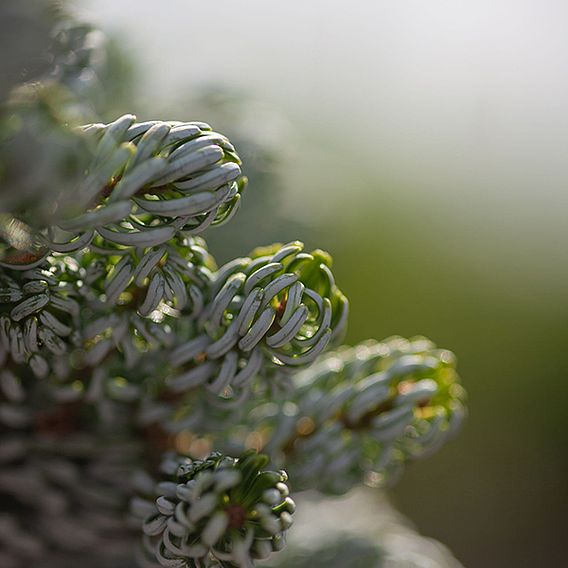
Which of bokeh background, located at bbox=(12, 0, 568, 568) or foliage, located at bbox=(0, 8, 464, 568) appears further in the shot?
bokeh background, located at bbox=(12, 0, 568, 568)

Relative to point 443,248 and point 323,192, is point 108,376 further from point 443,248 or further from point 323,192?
point 443,248

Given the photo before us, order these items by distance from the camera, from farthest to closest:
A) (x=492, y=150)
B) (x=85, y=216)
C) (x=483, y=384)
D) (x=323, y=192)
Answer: (x=492, y=150) → (x=483, y=384) → (x=323, y=192) → (x=85, y=216)

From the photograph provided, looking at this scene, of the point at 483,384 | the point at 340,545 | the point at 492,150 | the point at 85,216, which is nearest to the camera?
the point at 85,216

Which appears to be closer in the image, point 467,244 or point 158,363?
point 158,363

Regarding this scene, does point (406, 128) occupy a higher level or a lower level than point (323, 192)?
higher

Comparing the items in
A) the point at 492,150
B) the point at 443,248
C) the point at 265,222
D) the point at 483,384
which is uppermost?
the point at 492,150

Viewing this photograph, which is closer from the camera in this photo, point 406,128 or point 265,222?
point 265,222

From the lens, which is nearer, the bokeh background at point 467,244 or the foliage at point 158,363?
the foliage at point 158,363

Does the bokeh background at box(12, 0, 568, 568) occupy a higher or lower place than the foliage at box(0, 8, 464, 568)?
higher

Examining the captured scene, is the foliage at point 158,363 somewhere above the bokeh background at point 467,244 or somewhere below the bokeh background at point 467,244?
below

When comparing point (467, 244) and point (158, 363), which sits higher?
point (467, 244)

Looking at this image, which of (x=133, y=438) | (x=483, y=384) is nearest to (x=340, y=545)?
(x=133, y=438)
